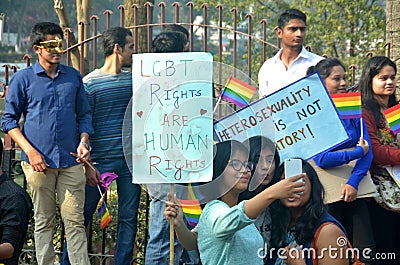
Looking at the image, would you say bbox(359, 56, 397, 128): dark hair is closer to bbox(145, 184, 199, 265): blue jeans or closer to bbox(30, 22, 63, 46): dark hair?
Result: bbox(145, 184, 199, 265): blue jeans

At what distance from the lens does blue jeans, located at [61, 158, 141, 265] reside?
6.96 metres

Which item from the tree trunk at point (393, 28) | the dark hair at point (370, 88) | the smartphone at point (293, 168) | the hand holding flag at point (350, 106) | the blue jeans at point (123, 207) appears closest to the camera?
the smartphone at point (293, 168)

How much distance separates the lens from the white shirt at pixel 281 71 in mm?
7125

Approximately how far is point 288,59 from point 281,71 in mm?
175

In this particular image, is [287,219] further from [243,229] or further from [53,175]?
[53,175]

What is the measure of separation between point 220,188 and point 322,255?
625 mm

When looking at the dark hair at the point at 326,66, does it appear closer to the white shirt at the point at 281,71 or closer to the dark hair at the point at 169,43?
the white shirt at the point at 281,71

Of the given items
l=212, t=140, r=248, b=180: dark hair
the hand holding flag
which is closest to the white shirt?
the hand holding flag

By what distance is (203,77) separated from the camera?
18.1ft

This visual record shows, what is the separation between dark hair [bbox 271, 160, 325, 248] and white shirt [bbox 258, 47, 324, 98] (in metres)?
1.99

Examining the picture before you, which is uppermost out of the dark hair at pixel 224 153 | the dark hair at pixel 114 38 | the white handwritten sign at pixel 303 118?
the dark hair at pixel 114 38

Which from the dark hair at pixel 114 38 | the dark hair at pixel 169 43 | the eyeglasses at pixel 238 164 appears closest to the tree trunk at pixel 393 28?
the dark hair at pixel 169 43

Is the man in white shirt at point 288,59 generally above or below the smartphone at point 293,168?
above

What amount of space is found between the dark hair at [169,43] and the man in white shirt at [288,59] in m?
0.80
